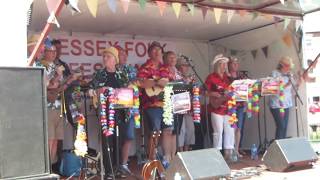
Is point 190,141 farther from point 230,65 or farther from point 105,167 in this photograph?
point 105,167

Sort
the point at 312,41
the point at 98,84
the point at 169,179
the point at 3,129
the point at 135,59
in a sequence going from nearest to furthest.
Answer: the point at 3,129 < the point at 169,179 < the point at 98,84 < the point at 312,41 < the point at 135,59

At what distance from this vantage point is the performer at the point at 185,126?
6930 millimetres

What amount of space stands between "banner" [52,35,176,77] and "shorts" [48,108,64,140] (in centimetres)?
141

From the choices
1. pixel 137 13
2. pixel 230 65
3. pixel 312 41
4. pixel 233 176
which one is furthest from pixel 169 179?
pixel 312 41

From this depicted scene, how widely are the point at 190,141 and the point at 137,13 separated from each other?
93.3 inches

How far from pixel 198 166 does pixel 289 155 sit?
155 centimetres

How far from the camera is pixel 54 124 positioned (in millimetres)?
5586

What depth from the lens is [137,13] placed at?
6121mm

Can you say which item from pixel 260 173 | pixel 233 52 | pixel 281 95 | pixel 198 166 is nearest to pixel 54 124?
pixel 198 166

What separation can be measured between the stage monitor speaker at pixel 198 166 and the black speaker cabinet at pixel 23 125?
6.19ft

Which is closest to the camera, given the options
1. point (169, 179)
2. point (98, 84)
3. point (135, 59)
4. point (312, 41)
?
point (169, 179)

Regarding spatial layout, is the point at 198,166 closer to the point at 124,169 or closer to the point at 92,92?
the point at 124,169

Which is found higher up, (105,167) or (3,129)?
(3,129)

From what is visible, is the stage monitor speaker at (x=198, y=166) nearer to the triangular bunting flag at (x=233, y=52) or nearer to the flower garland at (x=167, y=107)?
the flower garland at (x=167, y=107)
